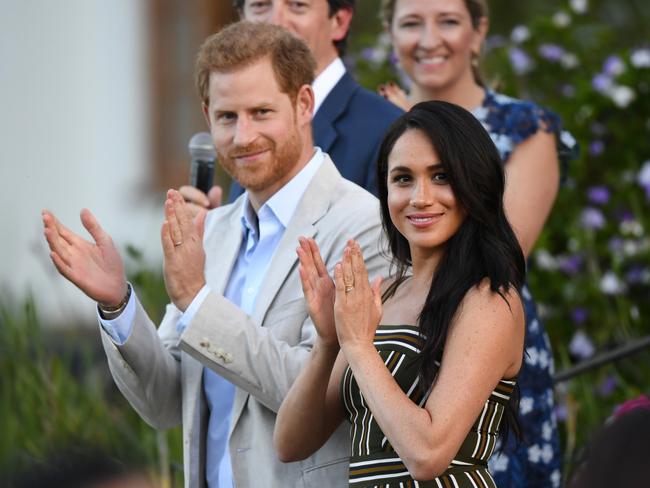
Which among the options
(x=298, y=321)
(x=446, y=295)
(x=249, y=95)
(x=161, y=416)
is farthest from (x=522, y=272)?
(x=161, y=416)

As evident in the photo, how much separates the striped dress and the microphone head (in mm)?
1178

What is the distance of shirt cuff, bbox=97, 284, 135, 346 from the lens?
3.40 metres

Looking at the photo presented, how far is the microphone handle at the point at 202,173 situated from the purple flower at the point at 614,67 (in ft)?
9.29

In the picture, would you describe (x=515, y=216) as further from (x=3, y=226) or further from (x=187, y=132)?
(x=187, y=132)

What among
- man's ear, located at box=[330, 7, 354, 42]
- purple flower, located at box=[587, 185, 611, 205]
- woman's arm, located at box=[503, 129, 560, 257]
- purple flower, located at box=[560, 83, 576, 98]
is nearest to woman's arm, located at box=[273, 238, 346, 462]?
woman's arm, located at box=[503, 129, 560, 257]

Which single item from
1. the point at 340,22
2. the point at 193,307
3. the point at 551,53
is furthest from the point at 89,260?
the point at 551,53

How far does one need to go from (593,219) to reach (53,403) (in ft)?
8.24

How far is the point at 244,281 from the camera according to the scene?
3.53 m

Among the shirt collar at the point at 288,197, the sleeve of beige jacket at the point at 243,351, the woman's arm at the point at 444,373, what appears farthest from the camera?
the shirt collar at the point at 288,197

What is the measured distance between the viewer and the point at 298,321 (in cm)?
332

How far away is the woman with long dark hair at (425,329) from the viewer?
9.03 ft

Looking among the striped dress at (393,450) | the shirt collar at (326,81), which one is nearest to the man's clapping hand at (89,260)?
the striped dress at (393,450)

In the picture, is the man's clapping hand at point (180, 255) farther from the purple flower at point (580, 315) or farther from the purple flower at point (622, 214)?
the purple flower at point (622, 214)

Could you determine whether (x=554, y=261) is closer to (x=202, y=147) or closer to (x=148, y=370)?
(x=202, y=147)
